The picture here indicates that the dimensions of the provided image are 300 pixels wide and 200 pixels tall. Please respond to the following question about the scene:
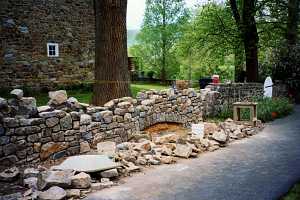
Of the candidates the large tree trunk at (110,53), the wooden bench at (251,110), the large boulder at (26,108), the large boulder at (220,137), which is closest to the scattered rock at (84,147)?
the large boulder at (26,108)

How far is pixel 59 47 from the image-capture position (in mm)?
17812

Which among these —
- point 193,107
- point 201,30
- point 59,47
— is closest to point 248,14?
point 201,30

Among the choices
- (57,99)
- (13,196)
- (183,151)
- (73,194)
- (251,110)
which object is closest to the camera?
(13,196)

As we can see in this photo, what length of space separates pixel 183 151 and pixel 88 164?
99.1 inches

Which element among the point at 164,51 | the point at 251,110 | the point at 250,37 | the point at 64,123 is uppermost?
the point at 164,51

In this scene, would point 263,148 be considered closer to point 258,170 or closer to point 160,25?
point 258,170

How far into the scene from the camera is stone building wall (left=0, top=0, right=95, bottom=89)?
1596cm

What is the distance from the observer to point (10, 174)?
630cm

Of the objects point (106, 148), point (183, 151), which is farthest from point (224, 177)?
point (106, 148)

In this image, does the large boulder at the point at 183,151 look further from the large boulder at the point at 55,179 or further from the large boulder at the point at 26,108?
the large boulder at the point at 26,108

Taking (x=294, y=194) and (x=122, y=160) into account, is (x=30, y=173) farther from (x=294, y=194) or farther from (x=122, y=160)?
(x=294, y=194)

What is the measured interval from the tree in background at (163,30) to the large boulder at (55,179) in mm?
27463

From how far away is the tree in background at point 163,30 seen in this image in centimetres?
3335

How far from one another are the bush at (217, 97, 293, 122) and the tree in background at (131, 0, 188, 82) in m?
17.9
